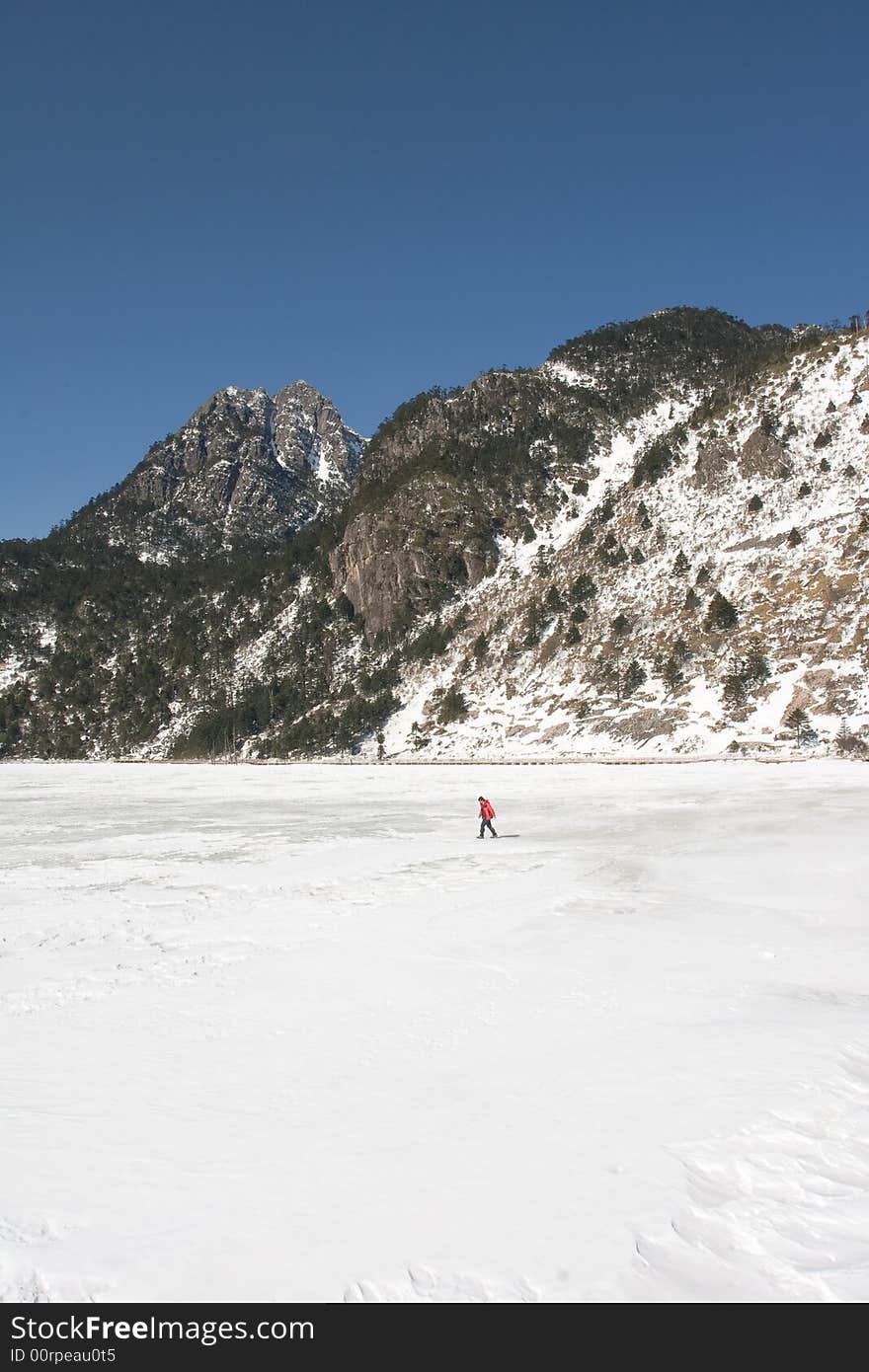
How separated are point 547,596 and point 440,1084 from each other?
216ft

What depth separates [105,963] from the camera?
10.1m

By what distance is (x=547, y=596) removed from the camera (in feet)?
232

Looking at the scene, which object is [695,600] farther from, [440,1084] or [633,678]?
[440,1084]

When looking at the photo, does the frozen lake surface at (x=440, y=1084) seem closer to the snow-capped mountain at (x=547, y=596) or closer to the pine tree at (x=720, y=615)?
the snow-capped mountain at (x=547, y=596)

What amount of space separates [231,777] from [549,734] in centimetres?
2212

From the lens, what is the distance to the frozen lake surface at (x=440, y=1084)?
14.2 feet

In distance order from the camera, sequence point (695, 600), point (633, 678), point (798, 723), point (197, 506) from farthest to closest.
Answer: point (197, 506)
point (695, 600)
point (633, 678)
point (798, 723)

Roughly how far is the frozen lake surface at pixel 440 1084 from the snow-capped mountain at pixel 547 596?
118ft

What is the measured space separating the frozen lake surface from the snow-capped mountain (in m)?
36.1

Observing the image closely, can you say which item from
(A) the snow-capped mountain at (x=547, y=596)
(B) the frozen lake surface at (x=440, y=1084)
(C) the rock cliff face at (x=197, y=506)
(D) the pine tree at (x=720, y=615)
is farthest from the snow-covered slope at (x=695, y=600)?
(C) the rock cliff face at (x=197, y=506)

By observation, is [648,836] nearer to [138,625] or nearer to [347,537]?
[347,537]

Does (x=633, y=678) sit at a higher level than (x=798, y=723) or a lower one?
higher

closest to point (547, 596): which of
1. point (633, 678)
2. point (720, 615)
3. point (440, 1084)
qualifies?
point (633, 678)
